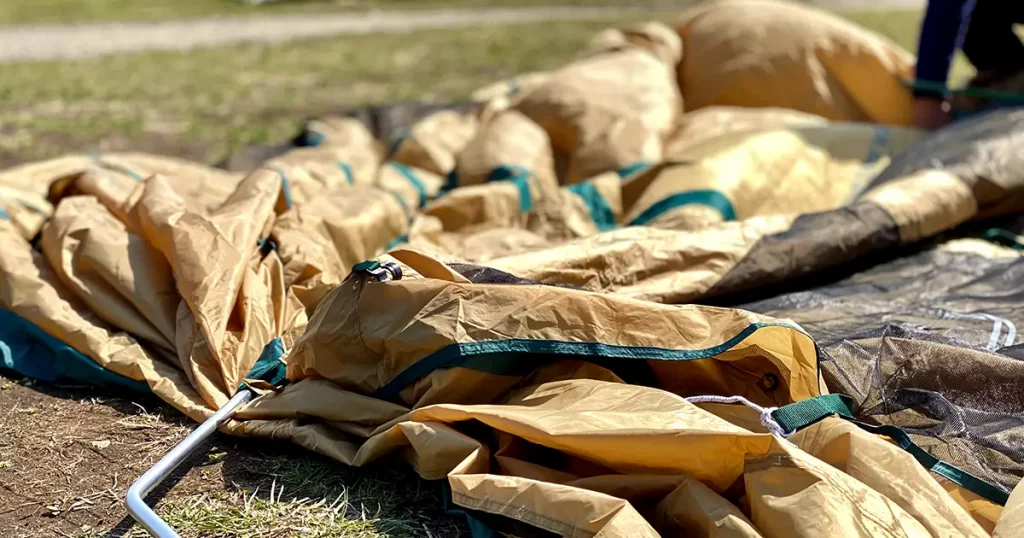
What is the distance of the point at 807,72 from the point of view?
4500mm

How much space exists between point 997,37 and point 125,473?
4230 mm

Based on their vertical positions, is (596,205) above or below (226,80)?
above

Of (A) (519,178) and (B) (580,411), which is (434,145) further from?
(B) (580,411)

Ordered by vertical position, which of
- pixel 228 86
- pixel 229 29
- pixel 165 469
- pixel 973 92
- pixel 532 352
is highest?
pixel 532 352

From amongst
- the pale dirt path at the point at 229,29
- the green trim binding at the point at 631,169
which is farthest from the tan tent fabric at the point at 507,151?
the pale dirt path at the point at 229,29

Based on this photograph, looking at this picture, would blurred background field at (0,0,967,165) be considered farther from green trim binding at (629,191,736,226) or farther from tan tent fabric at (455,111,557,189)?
green trim binding at (629,191,736,226)

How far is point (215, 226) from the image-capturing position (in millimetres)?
2457

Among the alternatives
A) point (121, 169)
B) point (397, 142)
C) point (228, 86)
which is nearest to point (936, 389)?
point (397, 142)

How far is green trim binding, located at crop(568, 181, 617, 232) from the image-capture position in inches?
125

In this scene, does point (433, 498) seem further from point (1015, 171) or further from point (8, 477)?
point (1015, 171)

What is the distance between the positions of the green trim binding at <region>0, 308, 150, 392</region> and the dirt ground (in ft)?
0.25

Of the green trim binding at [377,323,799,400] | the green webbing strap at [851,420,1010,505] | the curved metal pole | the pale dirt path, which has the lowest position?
the pale dirt path

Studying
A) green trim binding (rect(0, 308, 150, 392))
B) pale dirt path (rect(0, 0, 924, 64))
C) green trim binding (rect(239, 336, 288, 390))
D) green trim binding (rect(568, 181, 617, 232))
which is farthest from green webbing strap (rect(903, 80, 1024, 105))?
pale dirt path (rect(0, 0, 924, 64))

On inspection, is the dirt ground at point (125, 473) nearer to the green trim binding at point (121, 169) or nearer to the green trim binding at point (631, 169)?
the green trim binding at point (121, 169)
